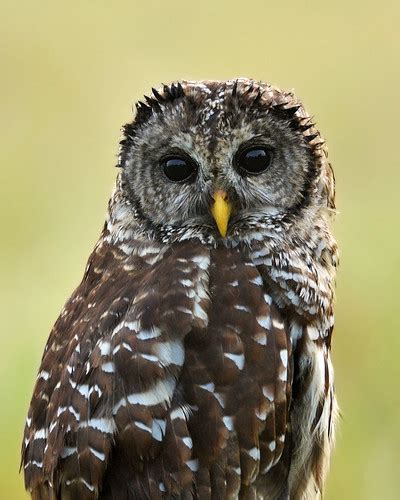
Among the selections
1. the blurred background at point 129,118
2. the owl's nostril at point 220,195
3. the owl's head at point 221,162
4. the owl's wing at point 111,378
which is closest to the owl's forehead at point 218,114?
Result: the owl's head at point 221,162

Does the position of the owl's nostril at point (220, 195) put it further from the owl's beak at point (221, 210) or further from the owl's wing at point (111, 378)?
the owl's wing at point (111, 378)

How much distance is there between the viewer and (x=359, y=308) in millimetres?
7609

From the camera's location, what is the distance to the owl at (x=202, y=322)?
191 inches

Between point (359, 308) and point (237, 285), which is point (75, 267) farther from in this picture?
point (237, 285)

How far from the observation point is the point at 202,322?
16.2 feet

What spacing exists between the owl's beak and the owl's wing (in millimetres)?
125

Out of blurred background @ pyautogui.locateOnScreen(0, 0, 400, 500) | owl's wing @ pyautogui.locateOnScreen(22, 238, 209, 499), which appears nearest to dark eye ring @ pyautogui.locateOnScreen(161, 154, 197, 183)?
owl's wing @ pyautogui.locateOnScreen(22, 238, 209, 499)

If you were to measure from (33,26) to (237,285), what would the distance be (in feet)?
21.4

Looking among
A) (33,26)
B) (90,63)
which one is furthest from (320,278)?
(33,26)

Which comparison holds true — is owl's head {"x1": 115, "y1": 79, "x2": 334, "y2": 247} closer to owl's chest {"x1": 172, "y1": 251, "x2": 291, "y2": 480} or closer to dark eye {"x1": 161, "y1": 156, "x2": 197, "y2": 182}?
dark eye {"x1": 161, "y1": 156, "x2": 197, "y2": 182}

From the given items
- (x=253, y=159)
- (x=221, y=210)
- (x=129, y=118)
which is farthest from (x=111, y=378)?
(x=129, y=118)

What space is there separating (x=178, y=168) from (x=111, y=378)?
89cm

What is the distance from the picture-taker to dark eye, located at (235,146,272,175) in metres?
5.21

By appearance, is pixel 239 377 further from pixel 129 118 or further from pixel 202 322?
pixel 129 118
